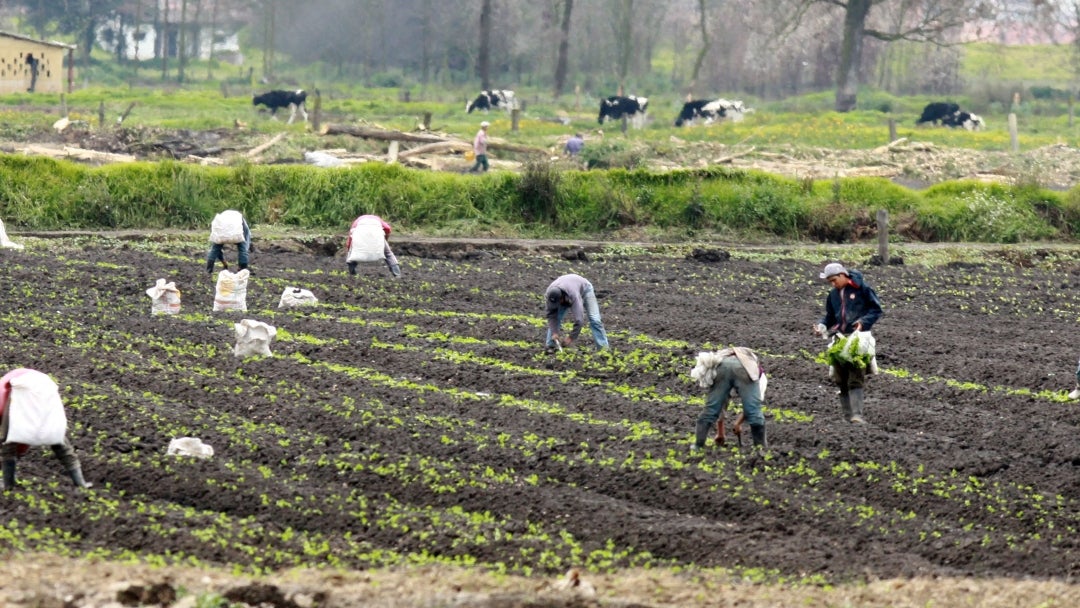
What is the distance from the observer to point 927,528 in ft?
35.2

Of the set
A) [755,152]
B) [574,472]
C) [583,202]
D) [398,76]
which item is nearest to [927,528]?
[574,472]

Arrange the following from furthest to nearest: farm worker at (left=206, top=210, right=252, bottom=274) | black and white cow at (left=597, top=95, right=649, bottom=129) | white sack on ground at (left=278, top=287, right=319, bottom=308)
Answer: black and white cow at (left=597, top=95, right=649, bottom=129) → farm worker at (left=206, top=210, right=252, bottom=274) → white sack on ground at (left=278, top=287, right=319, bottom=308)

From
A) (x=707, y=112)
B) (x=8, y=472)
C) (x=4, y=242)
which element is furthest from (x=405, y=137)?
(x=8, y=472)

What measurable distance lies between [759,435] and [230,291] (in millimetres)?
7724

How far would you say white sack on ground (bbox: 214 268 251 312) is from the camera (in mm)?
17922

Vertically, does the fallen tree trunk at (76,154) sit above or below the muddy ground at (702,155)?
below

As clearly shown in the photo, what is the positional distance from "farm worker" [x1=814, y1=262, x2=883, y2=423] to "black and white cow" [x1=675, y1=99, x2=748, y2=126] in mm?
36446

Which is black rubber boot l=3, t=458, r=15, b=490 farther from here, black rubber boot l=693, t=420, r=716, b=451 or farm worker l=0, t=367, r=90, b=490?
black rubber boot l=693, t=420, r=716, b=451

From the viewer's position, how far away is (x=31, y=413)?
33.9ft

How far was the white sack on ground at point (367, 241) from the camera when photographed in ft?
67.1

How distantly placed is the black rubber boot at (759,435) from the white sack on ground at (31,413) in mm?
5339

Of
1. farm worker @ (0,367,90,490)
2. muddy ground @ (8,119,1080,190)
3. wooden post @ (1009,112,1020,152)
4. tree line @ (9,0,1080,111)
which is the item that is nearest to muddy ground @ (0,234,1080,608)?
farm worker @ (0,367,90,490)

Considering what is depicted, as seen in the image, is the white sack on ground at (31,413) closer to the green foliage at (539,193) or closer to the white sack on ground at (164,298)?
the white sack on ground at (164,298)

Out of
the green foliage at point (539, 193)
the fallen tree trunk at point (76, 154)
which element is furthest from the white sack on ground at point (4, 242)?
the fallen tree trunk at point (76, 154)
